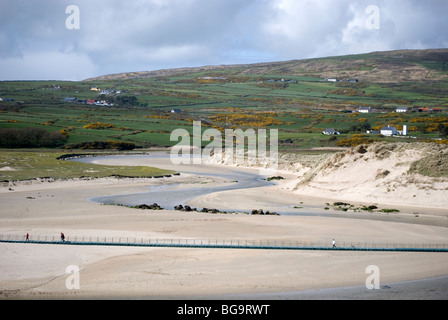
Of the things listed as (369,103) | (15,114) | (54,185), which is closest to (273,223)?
(54,185)

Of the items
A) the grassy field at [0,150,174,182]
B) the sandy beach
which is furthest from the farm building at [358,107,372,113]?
the sandy beach

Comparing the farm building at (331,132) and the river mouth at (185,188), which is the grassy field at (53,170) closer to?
the river mouth at (185,188)

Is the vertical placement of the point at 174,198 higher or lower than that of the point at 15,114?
lower

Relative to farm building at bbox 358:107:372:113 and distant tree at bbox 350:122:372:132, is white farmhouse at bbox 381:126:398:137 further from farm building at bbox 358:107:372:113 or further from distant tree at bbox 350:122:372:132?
farm building at bbox 358:107:372:113

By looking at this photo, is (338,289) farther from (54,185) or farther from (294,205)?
(54,185)

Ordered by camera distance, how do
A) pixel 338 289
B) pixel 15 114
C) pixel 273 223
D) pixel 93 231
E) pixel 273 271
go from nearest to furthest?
pixel 338 289
pixel 273 271
pixel 93 231
pixel 273 223
pixel 15 114

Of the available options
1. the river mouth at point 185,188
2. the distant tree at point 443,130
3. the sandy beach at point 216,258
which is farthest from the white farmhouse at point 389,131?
the sandy beach at point 216,258
